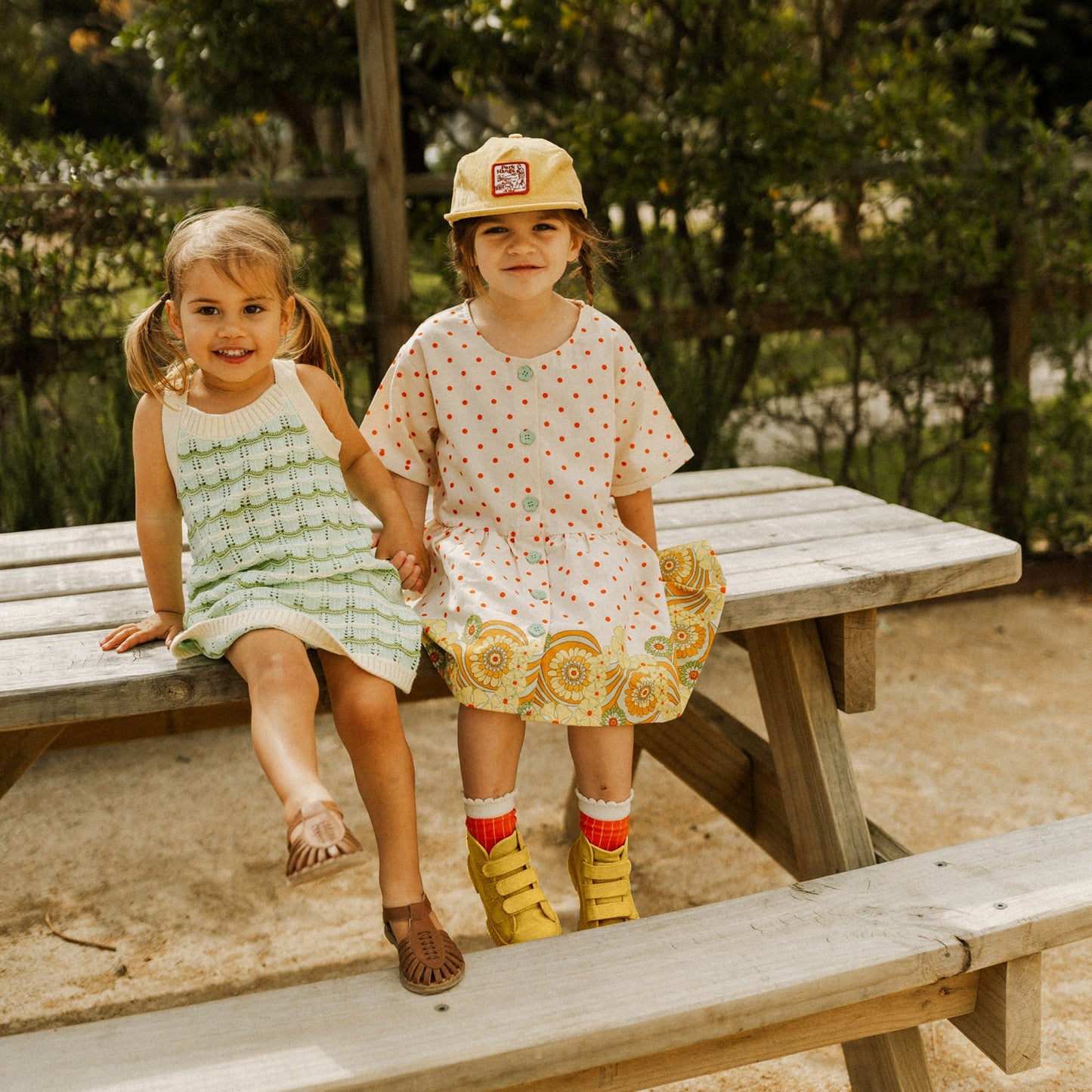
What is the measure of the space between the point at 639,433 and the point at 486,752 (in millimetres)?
619

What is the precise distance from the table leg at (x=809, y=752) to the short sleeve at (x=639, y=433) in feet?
1.24

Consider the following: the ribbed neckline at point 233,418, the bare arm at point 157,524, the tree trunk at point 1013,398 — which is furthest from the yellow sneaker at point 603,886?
the tree trunk at point 1013,398

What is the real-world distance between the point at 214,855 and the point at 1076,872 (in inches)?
80.2

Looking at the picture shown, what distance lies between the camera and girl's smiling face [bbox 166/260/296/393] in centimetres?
181

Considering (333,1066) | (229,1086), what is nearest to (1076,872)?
(333,1066)

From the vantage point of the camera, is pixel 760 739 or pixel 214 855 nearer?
pixel 760 739

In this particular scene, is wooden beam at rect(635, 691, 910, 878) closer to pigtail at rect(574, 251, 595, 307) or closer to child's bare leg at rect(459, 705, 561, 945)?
child's bare leg at rect(459, 705, 561, 945)

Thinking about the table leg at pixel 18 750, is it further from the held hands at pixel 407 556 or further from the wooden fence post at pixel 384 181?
the wooden fence post at pixel 384 181

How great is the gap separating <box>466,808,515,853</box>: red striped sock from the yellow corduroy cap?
92 centimetres

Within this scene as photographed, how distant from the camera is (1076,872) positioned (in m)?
1.87

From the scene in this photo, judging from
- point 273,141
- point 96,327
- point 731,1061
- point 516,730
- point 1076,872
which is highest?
point 273,141

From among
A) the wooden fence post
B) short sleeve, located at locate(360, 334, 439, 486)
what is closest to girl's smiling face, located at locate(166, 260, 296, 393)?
short sleeve, located at locate(360, 334, 439, 486)

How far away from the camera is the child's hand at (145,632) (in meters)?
1.80

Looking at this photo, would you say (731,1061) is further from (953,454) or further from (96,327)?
(953,454)
